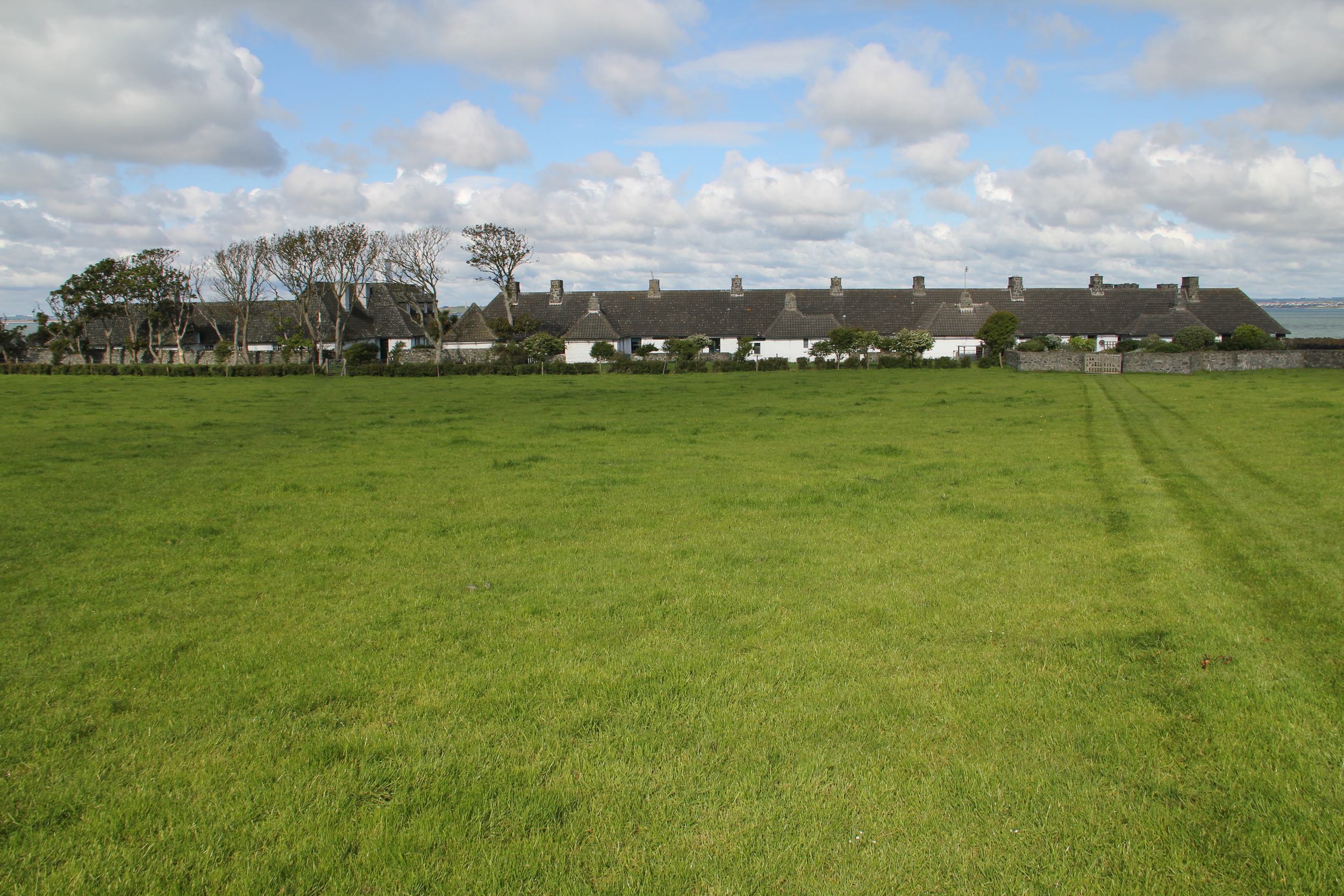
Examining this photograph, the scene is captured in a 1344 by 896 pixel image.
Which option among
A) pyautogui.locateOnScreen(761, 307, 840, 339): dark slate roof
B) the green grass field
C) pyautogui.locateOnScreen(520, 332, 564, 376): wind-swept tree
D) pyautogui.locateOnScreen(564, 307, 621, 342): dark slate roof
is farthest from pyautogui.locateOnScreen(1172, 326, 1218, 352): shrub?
the green grass field

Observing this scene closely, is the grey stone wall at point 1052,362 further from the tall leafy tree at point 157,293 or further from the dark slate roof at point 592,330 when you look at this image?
the tall leafy tree at point 157,293

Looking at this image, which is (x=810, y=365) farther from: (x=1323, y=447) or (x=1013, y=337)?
(x=1323, y=447)

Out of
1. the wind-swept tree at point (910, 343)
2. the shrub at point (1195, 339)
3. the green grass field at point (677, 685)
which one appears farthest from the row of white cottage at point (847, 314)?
the green grass field at point (677, 685)

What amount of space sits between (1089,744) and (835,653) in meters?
1.72

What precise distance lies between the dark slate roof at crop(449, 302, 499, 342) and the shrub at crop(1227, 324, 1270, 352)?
52841 millimetres

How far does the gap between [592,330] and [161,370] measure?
1166 inches

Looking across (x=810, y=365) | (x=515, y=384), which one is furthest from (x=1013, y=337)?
(x=515, y=384)

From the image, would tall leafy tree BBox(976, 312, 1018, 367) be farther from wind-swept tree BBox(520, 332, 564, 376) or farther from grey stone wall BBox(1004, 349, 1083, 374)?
wind-swept tree BBox(520, 332, 564, 376)

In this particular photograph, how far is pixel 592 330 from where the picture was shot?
66.5 m

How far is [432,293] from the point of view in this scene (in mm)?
67250

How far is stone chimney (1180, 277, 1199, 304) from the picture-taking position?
69125mm

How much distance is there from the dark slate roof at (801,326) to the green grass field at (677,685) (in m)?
54.4

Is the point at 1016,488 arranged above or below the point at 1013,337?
below

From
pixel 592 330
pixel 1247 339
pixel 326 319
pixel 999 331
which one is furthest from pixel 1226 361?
pixel 326 319
